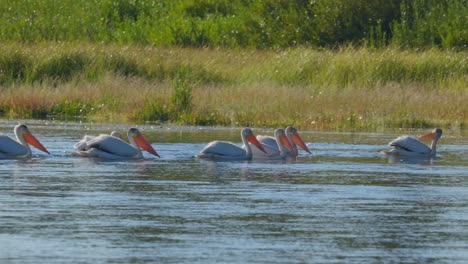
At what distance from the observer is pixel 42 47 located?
28.3 m

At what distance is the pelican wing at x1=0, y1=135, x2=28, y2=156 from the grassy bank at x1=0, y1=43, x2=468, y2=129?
6.85 m

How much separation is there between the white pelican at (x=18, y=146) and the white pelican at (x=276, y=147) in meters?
2.62

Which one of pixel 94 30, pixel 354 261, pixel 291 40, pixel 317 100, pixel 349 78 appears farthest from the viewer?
pixel 94 30

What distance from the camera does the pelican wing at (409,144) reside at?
15961mm

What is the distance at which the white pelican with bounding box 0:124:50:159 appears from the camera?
47.6ft

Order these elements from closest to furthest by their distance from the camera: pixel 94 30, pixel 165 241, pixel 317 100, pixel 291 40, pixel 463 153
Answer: pixel 165 241
pixel 463 153
pixel 317 100
pixel 291 40
pixel 94 30

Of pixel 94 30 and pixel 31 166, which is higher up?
pixel 94 30

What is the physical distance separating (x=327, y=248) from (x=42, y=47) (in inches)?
812

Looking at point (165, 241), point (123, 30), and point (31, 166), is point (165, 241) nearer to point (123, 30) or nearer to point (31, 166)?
point (31, 166)

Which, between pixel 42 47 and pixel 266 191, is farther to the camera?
pixel 42 47

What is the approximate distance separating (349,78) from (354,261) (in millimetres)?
17620

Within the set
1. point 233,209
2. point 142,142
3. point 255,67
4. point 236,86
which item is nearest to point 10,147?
point 142,142

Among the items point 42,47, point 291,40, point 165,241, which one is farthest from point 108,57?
point 165,241

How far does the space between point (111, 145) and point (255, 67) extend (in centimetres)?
1314
